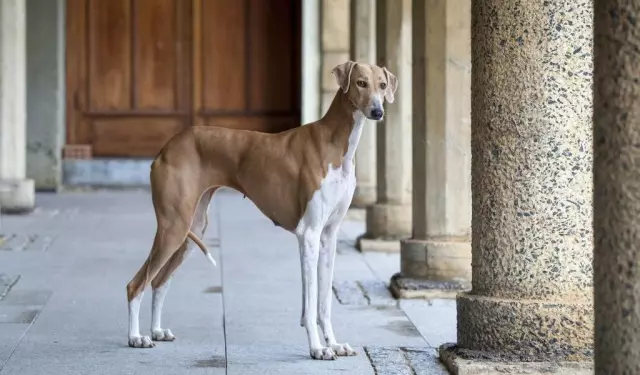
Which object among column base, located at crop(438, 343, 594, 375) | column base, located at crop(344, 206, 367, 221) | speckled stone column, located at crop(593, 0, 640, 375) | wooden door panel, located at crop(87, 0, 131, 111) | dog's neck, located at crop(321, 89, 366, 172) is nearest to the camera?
speckled stone column, located at crop(593, 0, 640, 375)

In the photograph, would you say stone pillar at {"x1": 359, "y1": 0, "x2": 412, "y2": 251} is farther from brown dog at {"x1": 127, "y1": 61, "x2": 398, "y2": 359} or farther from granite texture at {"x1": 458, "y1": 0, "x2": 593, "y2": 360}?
granite texture at {"x1": 458, "y1": 0, "x2": 593, "y2": 360}

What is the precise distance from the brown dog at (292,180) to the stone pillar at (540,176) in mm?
696

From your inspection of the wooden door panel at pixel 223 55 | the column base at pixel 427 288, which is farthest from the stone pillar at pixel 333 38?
the column base at pixel 427 288

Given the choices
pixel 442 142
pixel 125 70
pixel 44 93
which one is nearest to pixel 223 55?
pixel 125 70

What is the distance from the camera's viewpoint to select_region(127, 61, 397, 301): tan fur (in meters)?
6.32

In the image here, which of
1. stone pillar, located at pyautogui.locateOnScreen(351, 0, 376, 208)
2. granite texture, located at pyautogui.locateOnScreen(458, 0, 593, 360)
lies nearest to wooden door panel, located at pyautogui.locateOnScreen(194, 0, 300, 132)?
stone pillar, located at pyautogui.locateOnScreen(351, 0, 376, 208)

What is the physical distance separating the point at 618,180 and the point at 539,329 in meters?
2.41

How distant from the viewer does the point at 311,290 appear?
6.25 metres

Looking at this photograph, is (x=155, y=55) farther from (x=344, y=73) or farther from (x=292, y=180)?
(x=344, y=73)

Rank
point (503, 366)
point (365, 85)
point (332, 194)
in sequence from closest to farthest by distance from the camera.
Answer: point (503, 366) → point (365, 85) → point (332, 194)

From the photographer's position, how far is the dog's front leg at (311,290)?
6.21 m

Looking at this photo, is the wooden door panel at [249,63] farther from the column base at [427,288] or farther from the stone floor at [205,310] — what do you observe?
the column base at [427,288]

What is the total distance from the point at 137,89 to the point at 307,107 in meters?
2.77

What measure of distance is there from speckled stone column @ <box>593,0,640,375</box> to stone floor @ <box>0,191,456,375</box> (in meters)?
2.55
